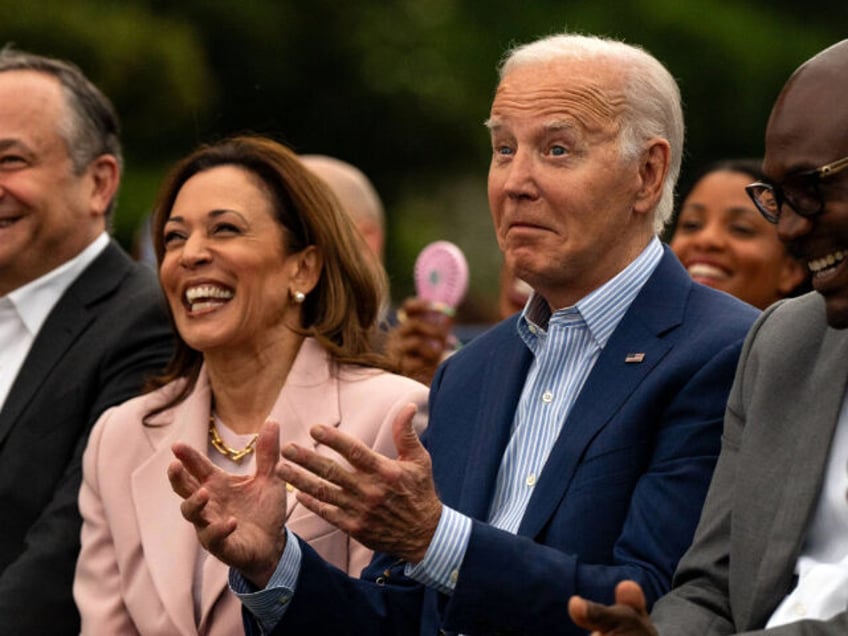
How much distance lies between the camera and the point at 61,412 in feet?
19.5

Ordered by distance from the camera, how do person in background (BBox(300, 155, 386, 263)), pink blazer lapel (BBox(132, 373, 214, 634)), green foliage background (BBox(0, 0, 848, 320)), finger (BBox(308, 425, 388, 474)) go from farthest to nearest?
green foliage background (BBox(0, 0, 848, 320)), person in background (BBox(300, 155, 386, 263)), pink blazer lapel (BBox(132, 373, 214, 634)), finger (BBox(308, 425, 388, 474))

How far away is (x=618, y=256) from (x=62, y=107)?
7.87ft

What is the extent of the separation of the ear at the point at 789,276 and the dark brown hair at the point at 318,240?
5.26 feet

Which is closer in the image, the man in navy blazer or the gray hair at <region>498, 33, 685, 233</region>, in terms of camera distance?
the man in navy blazer

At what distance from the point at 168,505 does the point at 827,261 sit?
2.20 metres

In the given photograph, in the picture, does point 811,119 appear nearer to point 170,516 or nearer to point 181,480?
point 181,480

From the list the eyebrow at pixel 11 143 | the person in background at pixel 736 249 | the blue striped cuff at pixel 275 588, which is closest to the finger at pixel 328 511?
the blue striped cuff at pixel 275 588

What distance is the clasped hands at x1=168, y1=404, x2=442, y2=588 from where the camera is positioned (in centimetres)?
403

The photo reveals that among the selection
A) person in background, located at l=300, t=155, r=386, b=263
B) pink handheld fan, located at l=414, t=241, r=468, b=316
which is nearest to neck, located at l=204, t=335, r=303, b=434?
pink handheld fan, located at l=414, t=241, r=468, b=316

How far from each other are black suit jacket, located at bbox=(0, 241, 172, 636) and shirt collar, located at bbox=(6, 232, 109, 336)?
0.03m

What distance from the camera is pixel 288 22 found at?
18.4m

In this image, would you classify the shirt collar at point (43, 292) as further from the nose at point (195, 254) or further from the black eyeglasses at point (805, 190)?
the black eyeglasses at point (805, 190)

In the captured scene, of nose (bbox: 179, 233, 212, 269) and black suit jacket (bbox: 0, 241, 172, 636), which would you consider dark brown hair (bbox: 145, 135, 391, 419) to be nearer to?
nose (bbox: 179, 233, 212, 269)

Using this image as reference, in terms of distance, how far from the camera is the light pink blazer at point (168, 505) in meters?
5.16
